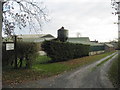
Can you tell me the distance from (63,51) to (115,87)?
47.2 feet

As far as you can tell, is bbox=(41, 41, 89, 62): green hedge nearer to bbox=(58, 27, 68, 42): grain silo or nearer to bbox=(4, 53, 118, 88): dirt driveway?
bbox=(58, 27, 68, 42): grain silo

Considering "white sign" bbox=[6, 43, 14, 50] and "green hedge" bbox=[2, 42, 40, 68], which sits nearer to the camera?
"white sign" bbox=[6, 43, 14, 50]

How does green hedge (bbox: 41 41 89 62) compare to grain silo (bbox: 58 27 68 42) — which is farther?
grain silo (bbox: 58 27 68 42)

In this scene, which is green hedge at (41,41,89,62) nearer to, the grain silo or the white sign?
the grain silo

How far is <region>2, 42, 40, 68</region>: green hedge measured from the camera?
12.5m

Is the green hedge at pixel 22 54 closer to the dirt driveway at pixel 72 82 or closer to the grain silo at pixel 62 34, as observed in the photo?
the dirt driveway at pixel 72 82

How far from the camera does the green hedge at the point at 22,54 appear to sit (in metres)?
12.5

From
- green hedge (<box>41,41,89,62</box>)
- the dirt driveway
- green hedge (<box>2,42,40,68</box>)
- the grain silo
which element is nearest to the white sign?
green hedge (<box>2,42,40,68</box>)

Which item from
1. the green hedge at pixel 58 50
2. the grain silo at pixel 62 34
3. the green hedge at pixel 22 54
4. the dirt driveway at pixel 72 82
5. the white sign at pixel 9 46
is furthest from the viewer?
the grain silo at pixel 62 34

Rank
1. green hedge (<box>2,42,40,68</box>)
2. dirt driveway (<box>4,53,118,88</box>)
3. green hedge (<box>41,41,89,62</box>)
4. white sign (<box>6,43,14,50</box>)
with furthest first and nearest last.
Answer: green hedge (<box>41,41,89,62</box>)
green hedge (<box>2,42,40,68</box>)
white sign (<box>6,43,14,50</box>)
dirt driveway (<box>4,53,118,88</box>)

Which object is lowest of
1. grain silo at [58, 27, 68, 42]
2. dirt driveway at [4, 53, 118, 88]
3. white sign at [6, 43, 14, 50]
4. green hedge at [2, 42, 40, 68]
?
dirt driveway at [4, 53, 118, 88]

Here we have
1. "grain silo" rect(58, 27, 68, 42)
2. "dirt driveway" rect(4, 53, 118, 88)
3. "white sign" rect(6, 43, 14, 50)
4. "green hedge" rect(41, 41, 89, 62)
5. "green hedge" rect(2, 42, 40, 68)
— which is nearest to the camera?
"dirt driveway" rect(4, 53, 118, 88)

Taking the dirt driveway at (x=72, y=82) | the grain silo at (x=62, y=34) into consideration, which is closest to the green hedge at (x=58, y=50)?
the grain silo at (x=62, y=34)

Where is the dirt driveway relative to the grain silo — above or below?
below
